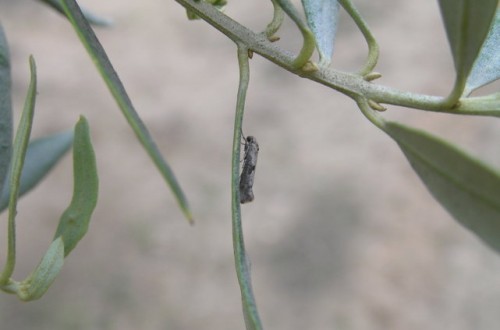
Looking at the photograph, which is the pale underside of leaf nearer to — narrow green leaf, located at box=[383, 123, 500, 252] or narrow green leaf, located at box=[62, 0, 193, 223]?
narrow green leaf, located at box=[383, 123, 500, 252]

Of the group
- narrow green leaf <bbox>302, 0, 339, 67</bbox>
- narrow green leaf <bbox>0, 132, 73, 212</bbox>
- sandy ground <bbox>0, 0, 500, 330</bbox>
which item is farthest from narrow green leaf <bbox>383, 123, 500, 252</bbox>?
sandy ground <bbox>0, 0, 500, 330</bbox>

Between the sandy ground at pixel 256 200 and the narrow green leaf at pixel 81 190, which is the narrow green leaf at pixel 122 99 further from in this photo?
the sandy ground at pixel 256 200

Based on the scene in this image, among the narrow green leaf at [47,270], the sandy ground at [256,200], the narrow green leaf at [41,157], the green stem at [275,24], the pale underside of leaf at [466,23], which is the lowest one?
the sandy ground at [256,200]

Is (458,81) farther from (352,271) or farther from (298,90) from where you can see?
(298,90)

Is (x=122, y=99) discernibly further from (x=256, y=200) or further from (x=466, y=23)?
(x=256, y=200)

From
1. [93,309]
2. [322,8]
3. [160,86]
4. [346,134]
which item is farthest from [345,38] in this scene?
[322,8]

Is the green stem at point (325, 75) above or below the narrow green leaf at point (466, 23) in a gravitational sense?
below

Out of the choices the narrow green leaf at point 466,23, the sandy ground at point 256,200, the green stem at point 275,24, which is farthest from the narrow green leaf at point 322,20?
the sandy ground at point 256,200

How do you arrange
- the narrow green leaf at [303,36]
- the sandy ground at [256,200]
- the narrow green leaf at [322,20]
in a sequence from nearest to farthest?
the narrow green leaf at [303,36], the narrow green leaf at [322,20], the sandy ground at [256,200]
